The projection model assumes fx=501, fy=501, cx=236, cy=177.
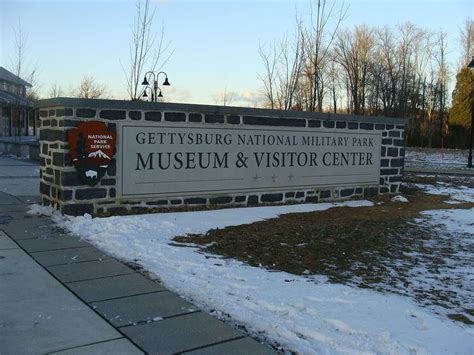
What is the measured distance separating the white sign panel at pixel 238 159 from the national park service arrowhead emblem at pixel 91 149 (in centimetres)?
26

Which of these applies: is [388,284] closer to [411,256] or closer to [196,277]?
[411,256]

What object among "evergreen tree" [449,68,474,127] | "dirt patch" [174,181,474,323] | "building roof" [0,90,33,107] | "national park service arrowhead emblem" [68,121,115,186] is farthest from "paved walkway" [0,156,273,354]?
"evergreen tree" [449,68,474,127]

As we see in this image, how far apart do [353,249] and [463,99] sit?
40.8 metres

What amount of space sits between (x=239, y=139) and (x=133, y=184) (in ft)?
7.10

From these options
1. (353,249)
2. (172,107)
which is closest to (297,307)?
(353,249)

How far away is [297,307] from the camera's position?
396cm

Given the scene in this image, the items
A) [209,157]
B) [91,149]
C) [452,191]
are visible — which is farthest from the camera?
[452,191]

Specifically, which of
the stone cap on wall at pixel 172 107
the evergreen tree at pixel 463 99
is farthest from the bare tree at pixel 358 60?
the stone cap on wall at pixel 172 107

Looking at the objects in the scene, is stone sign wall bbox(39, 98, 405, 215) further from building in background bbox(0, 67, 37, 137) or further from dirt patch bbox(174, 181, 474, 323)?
building in background bbox(0, 67, 37, 137)

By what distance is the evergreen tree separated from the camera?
4112 centimetres

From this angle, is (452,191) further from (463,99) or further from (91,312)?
(463,99)

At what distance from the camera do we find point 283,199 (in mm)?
9797

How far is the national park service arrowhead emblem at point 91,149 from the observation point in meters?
7.43

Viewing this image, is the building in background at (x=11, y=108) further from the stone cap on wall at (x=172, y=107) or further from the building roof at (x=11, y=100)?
the stone cap on wall at (x=172, y=107)
